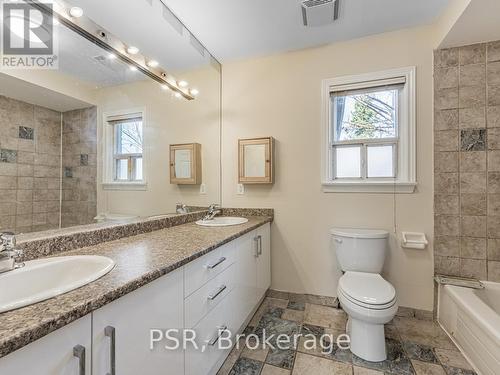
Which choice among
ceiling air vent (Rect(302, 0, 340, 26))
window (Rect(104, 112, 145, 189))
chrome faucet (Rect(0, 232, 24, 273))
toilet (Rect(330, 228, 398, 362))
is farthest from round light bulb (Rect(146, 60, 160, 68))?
→ toilet (Rect(330, 228, 398, 362))

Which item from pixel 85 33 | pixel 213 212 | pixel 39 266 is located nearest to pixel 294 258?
pixel 213 212

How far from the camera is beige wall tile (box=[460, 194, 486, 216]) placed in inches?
73.1

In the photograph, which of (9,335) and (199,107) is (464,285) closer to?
(9,335)

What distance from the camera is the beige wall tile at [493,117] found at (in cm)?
182

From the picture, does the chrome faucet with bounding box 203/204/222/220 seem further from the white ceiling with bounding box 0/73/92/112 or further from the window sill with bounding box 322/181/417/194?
the white ceiling with bounding box 0/73/92/112

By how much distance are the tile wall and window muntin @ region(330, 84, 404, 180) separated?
1.92 meters

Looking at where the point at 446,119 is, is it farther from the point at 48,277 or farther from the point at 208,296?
the point at 48,277

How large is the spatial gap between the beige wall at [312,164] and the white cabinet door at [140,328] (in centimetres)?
148

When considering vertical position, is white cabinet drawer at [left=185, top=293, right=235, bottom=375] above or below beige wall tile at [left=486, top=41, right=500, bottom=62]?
below

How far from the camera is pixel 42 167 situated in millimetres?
1202

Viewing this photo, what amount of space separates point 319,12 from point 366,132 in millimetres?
1039

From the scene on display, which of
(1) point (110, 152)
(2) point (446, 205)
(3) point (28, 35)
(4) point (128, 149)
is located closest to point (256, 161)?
(4) point (128, 149)

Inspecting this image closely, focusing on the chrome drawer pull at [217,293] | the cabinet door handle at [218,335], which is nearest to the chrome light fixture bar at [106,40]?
the chrome drawer pull at [217,293]

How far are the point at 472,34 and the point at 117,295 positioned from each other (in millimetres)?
2649
